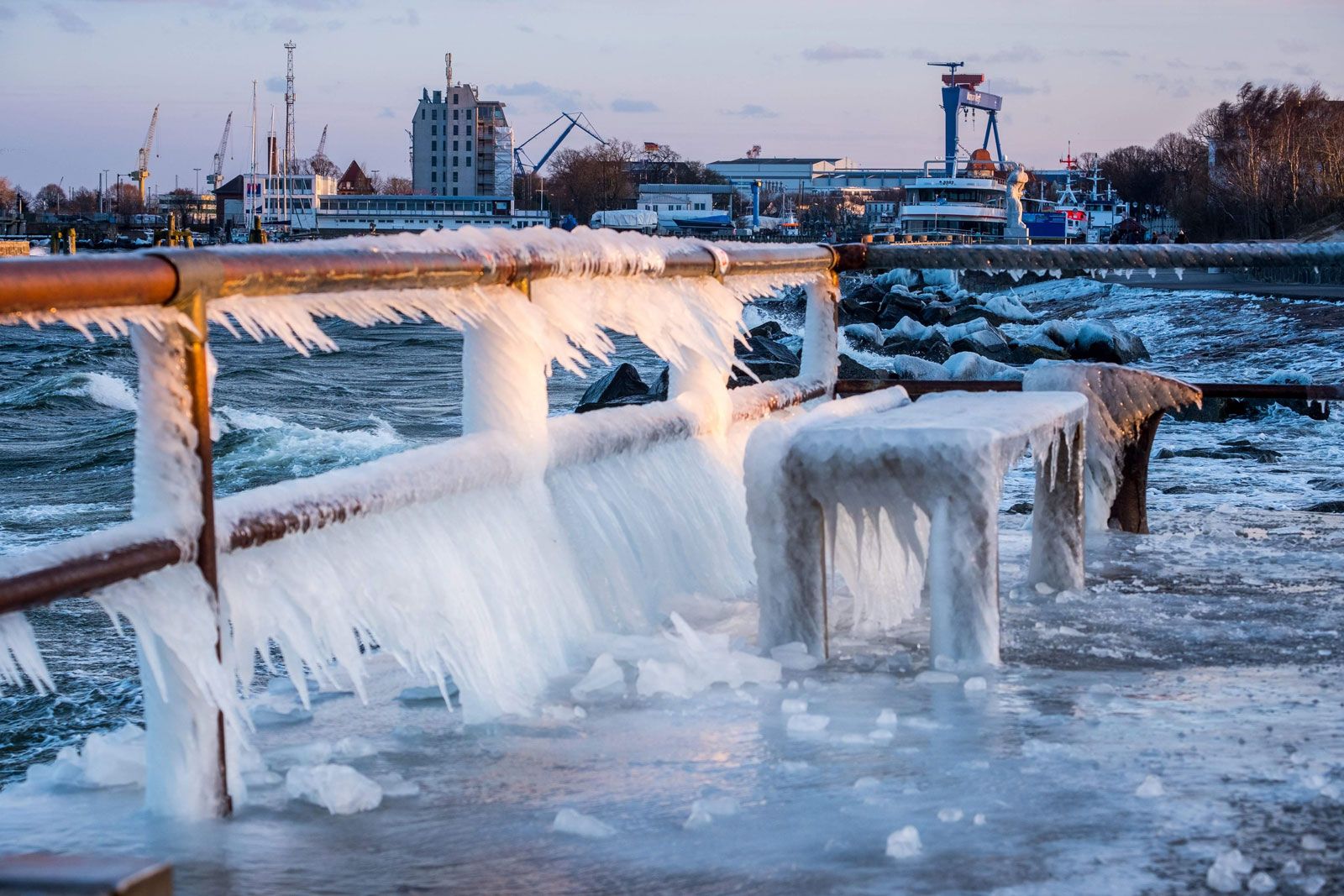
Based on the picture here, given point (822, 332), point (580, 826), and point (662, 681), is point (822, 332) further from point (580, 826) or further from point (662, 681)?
point (580, 826)

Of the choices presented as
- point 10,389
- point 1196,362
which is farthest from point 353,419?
point 1196,362

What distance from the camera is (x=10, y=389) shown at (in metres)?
28.5

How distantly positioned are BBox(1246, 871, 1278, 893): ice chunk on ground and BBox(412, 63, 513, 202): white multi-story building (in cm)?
15198

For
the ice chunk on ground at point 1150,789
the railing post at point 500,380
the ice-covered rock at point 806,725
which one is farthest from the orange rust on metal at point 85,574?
the ice chunk on ground at point 1150,789

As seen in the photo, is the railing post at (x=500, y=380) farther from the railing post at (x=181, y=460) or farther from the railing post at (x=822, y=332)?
the railing post at (x=822, y=332)

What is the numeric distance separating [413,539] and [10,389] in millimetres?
28423

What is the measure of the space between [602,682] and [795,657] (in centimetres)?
44

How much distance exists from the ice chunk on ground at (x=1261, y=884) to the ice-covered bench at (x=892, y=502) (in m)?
1.10

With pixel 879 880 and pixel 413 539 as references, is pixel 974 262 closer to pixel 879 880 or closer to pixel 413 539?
pixel 413 539

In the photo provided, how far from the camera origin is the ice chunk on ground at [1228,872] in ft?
6.55

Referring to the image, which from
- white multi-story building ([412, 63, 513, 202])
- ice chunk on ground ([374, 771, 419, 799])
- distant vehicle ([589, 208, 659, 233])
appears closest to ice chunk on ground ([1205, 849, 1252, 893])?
ice chunk on ground ([374, 771, 419, 799])

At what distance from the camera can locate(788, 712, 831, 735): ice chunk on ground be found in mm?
2773

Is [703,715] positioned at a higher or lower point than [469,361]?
lower

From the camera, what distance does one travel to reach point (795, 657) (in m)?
3.26
